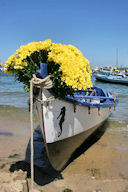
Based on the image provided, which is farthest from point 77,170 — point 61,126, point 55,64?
point 55,64

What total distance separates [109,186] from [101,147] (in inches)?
85.7

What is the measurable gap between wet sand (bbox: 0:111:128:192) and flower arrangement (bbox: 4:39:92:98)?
198cm

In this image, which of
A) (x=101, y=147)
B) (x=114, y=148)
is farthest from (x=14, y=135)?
(x=114, y=148)

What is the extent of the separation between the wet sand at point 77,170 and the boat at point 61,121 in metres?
0.37

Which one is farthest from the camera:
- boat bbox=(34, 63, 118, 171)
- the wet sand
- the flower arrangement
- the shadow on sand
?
the shadow on sand

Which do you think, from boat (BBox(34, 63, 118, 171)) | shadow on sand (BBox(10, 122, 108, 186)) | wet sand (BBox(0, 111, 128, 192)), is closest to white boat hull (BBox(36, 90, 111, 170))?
boat (BBox(34, 63, 118, 171))

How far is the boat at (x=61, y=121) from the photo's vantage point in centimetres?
351

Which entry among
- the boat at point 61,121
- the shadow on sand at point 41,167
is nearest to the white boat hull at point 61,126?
the boat at point 61,121

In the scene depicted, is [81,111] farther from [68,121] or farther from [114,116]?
[114,116]

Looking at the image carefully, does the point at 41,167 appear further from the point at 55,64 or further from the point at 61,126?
the point at 55,64

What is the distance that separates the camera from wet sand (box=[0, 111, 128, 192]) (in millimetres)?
3859

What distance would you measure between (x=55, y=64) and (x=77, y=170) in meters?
2.78

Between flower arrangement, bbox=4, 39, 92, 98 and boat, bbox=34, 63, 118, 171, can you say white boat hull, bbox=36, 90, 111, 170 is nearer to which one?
boat, bbox=34, 63, 118, 171

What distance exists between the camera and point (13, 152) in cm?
539
